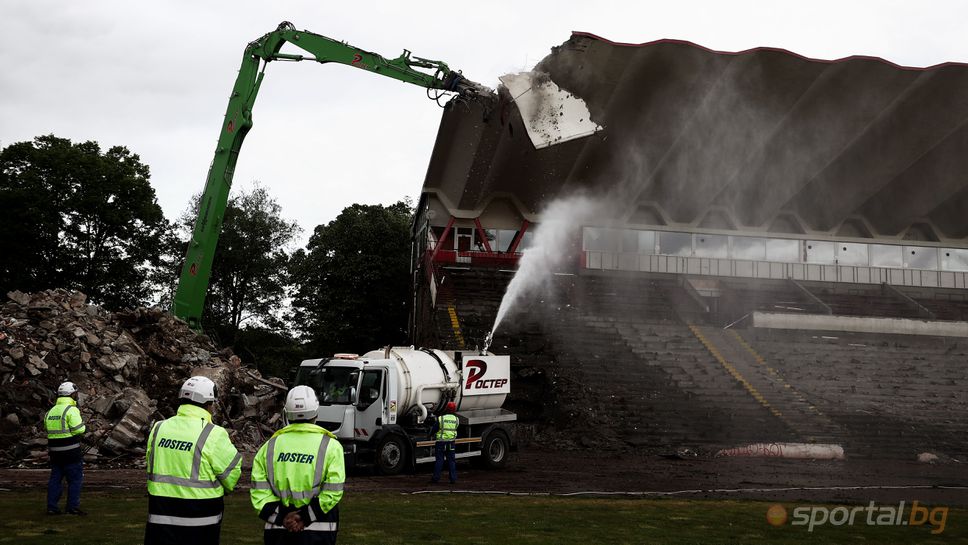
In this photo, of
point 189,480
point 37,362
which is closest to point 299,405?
point 189,480

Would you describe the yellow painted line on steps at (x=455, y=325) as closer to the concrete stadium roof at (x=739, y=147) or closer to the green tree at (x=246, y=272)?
the concrete stadium roof at (x=739, y=147)

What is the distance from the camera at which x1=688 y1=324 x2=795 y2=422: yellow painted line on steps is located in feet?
95.7

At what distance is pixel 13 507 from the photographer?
40.1 ft

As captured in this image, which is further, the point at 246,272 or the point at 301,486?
the point at 246,272

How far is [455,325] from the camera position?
35.2m

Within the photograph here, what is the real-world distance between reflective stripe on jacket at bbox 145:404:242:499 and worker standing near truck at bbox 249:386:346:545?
0.46 metres

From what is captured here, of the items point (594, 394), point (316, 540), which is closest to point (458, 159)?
point (594, 394)

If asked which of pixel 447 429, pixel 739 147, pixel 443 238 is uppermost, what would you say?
pixel 739 147

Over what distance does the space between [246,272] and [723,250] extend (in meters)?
29.5

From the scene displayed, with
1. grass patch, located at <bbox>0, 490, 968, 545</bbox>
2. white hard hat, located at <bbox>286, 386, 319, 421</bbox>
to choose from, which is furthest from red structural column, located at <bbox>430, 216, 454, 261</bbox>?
white hard hat, located at <bbox>286, 386, 319, 421</bbox>

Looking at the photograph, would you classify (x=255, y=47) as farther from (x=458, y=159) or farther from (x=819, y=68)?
(x=819, y=68)

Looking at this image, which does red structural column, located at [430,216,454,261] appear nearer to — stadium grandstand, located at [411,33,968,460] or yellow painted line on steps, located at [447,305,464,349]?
stadium grandstand, located at [411,33,968,460]

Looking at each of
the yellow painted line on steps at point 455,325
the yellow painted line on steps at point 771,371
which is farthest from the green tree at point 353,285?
the yellow painted line on steps at point 771,371

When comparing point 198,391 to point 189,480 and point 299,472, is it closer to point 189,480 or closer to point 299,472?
point 189,480
